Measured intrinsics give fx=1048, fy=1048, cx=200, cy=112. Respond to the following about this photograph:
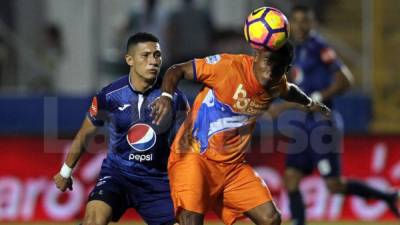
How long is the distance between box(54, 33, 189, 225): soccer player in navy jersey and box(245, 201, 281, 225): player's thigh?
2.24 ft

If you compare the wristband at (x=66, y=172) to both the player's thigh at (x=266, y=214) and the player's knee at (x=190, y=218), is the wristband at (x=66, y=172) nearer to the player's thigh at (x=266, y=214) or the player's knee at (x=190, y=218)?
the player's knee at (x=190, y=218)

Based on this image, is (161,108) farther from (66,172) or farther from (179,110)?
(66,172)

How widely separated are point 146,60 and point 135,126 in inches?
21.2

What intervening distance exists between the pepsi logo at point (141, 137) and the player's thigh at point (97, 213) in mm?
578

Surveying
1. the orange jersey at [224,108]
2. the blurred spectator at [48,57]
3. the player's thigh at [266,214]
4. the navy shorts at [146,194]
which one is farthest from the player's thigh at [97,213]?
the blurred spectator at [48,57]

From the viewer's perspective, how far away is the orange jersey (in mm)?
8055

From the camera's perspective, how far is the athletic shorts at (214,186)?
8000 mm

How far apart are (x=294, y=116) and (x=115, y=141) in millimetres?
4368

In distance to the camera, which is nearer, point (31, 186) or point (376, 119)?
point (31, 186)

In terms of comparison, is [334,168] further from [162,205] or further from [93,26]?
[93,26]

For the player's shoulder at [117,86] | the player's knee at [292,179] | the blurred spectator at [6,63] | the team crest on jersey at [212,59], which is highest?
the team crest on jersey at [212,59]

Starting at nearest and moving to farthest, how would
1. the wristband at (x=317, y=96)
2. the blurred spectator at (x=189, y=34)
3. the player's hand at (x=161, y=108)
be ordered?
the player's hand at (x=161, y=108) → the wristband at (x=317, y=96) → the blurred spectator at (x=189, y=34)

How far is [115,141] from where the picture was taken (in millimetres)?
8531

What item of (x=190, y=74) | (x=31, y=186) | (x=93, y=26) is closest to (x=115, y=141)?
(x=190, y=74)
